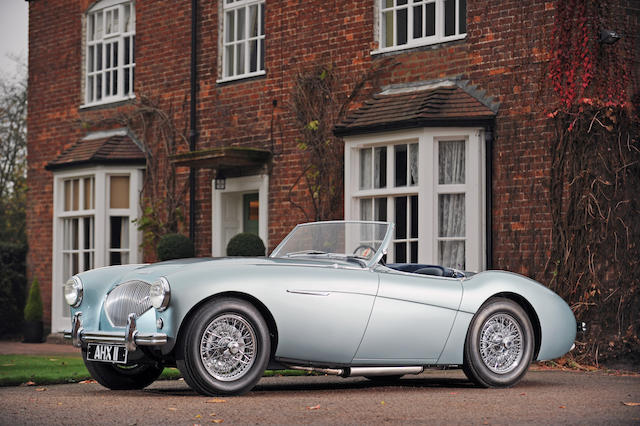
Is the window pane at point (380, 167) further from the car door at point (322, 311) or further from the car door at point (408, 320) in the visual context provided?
the car door at point (322, 311)

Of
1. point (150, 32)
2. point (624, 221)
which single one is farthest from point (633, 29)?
point (150, 32)

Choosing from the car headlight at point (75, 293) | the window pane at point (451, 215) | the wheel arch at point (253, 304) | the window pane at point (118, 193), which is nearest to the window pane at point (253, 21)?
the window pane at point (118, 193)

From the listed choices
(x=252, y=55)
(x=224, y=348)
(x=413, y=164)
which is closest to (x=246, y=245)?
(x=413, y=164)

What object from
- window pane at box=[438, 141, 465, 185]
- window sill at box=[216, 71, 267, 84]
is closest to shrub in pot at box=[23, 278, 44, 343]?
window sill at box=[216, 71, 267, 84]

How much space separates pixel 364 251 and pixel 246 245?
231 inches

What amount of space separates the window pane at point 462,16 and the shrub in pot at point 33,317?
28.0 feet

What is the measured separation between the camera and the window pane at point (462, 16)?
40.5 feet

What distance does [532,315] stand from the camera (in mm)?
8367

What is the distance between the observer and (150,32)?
16453 millimetres

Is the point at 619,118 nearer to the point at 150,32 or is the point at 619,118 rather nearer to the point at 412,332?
the point at 412,332

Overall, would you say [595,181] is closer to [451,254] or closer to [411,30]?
[451,254]

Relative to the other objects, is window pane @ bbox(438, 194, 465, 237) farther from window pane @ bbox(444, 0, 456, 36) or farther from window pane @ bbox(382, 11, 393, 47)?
window pane @ bbox(382, 11, 393, 47)

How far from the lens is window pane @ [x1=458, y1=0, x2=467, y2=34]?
40.5ft

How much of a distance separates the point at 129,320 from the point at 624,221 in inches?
233
